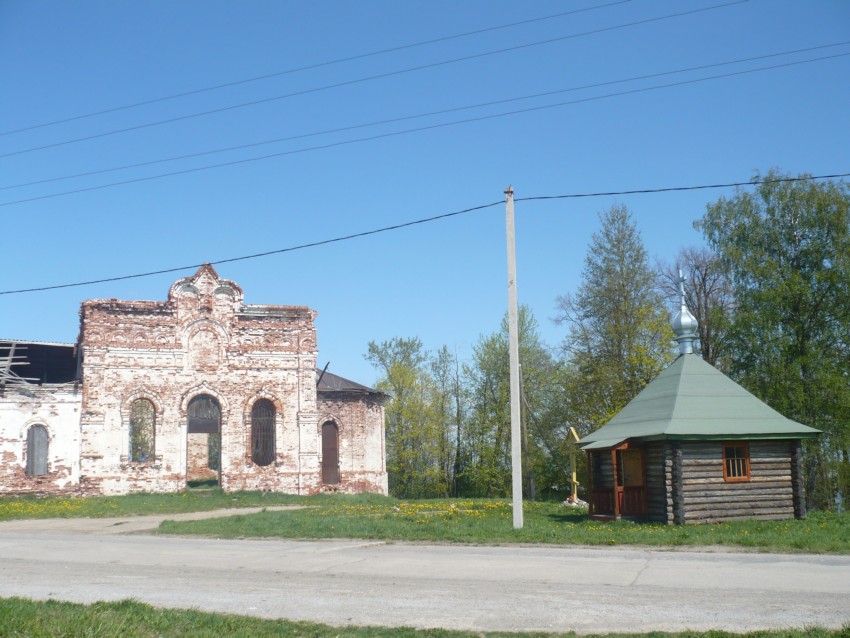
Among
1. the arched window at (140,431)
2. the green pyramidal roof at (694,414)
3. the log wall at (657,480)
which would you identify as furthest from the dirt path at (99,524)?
the arched window at (140,431)

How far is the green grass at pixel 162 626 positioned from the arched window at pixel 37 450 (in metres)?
25.4

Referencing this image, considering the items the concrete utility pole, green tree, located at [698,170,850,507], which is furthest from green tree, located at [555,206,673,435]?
the concrete utility pole

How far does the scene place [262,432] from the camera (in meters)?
37.1

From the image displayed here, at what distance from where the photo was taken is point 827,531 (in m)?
18.7

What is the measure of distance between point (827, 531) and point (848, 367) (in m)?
21.5

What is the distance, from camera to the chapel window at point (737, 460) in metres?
22.0

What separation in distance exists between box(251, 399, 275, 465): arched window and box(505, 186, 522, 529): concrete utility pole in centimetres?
1891

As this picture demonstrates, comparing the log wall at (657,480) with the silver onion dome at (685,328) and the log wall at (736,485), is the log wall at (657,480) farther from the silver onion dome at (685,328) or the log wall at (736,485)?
the silver onion dome at (685,328)

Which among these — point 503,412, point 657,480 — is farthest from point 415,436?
point 657,480

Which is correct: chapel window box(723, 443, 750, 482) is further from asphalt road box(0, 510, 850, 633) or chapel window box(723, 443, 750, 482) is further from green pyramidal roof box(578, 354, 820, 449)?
asphalt road box(0, 510, 850, 633)

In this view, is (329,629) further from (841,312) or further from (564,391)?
(564,391)

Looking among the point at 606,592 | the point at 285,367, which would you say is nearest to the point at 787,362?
the point at 285,367

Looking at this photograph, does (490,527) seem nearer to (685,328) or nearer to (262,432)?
(685,328)

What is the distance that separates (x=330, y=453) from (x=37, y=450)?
42.3 feet
